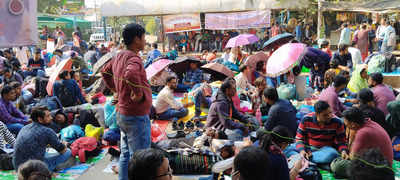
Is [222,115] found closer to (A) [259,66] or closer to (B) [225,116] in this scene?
(B) [225,116]

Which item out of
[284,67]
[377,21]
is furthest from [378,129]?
[377,21]

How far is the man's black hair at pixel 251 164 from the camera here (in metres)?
2.49

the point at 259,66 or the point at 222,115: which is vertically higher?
the point at 259,66

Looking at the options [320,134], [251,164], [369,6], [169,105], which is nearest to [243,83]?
[169,105]

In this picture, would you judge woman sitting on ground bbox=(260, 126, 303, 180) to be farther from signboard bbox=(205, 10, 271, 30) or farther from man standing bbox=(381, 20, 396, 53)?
signboard bbox=(205, 10, 271, 30)

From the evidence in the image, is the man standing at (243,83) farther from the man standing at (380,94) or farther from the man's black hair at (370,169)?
the man's black hair at (370,169)

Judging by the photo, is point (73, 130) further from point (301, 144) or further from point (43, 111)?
point (301, 144)

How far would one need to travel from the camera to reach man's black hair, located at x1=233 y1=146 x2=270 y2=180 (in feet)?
8.17

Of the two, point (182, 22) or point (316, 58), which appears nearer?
point (316, 58)

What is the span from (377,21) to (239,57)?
10061 mm

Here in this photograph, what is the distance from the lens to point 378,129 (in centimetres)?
373

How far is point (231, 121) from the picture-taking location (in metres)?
5.21

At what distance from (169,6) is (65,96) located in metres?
11.7

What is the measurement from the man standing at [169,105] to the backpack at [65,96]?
5.80 feet
